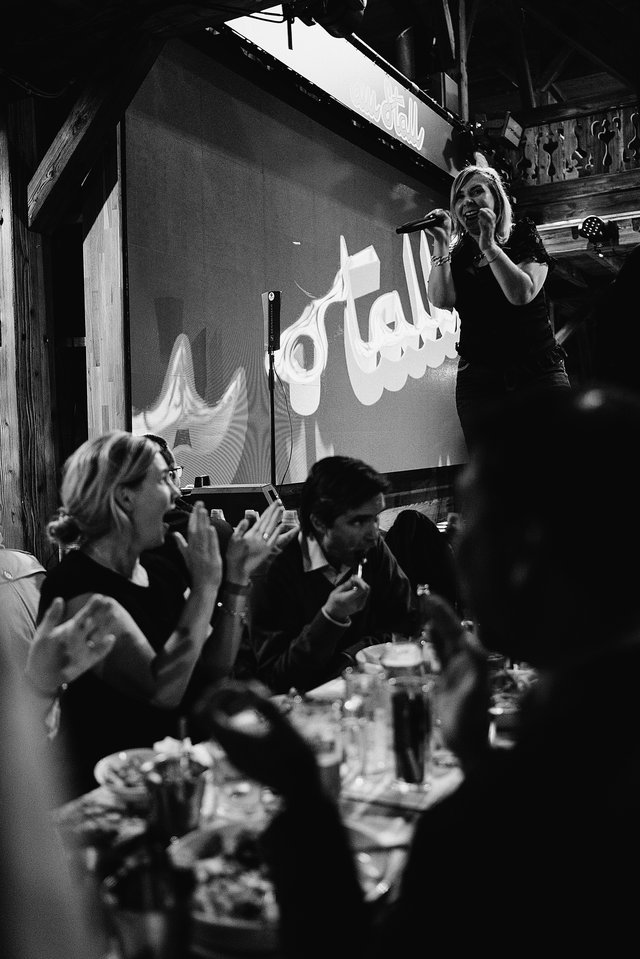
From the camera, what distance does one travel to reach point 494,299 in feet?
11.5

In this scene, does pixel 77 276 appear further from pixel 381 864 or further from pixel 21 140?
pixel 381 864

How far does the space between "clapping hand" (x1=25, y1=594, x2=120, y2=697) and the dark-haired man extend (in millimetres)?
1032

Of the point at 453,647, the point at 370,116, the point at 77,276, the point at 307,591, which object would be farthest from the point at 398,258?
the point at 453,647

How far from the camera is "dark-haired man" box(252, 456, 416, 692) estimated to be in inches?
107

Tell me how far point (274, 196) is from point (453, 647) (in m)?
5.77

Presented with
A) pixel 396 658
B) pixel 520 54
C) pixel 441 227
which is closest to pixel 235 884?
pixel 396 658

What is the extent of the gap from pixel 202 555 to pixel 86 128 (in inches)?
125

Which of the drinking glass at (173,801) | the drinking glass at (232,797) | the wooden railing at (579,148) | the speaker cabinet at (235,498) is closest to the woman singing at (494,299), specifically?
the speaker cabinet at (235,498)

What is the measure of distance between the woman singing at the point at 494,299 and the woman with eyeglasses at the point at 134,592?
51.0 inches

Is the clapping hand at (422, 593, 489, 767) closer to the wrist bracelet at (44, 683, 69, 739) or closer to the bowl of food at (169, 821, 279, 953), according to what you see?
the bowl of food at (169, 821, 279, 953)

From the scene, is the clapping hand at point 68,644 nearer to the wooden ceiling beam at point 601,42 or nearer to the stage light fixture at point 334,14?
the stage light fixture at point 334,14

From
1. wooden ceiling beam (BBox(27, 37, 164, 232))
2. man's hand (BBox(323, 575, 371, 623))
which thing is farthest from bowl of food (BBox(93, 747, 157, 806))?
wooden ceiling beam (BBox(27, 37, 164, 232))

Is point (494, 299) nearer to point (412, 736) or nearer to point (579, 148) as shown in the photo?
point (412, 736)

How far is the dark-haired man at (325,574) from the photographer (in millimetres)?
2711
